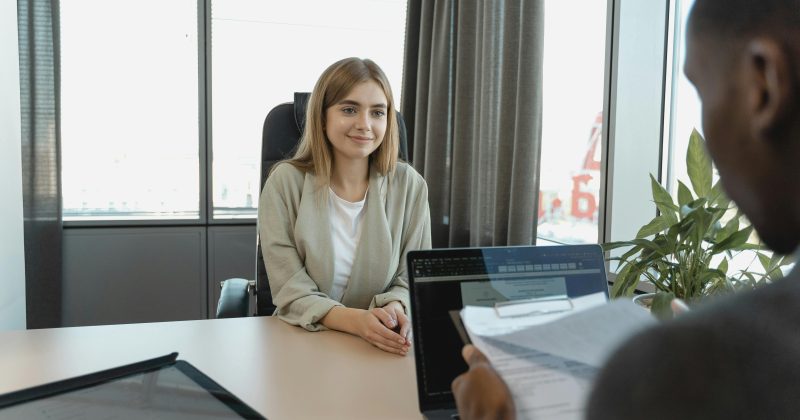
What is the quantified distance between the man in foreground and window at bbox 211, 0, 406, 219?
3111 millimetres

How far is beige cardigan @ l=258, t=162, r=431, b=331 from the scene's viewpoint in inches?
61.2

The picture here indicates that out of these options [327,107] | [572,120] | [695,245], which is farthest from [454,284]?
[572,120]

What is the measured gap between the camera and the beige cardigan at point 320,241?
1.56 metres

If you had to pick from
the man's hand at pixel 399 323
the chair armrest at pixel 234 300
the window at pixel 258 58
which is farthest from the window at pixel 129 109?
the man's hand at pixel 399 323

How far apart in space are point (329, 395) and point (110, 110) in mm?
2635

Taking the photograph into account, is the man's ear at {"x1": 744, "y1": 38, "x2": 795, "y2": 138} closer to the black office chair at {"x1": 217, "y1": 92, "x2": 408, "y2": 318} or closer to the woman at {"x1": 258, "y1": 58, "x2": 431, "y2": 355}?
the woman at {"x1": 258, "y1": 58, "x2": 431, "y2": 355}

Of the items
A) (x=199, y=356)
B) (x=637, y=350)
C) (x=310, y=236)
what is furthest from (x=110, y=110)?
(x=637, y=350)

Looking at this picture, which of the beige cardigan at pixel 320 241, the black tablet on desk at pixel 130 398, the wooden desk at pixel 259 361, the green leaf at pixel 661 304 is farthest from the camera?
the beige cardigan at pixel 320 241

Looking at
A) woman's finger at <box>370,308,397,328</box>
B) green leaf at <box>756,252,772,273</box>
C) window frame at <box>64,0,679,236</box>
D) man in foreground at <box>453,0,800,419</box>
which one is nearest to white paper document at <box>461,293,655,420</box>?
man in foreground at <box>453,0,800,419</box>

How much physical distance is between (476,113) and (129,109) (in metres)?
1.79

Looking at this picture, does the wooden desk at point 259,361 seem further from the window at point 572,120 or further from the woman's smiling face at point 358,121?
the window at point 572,120

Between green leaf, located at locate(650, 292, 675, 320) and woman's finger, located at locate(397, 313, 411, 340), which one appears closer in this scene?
green leaf, located at locate(650, 292, 675, 320)

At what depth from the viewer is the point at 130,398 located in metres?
0.89

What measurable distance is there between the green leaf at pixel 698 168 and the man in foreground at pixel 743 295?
1024 millimetres
